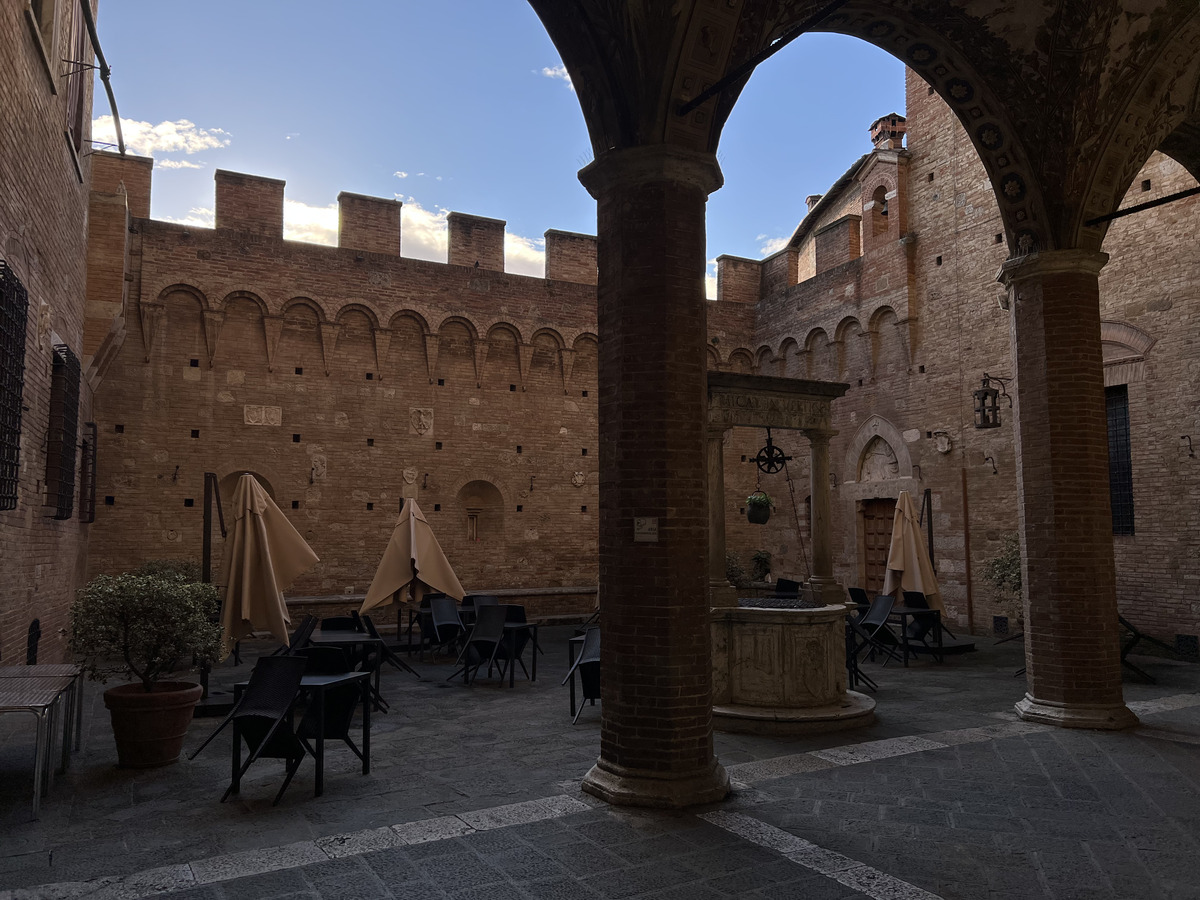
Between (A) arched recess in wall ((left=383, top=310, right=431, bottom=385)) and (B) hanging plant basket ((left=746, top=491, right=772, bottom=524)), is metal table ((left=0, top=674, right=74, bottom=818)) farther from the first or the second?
(A) arched recess in wall ((left=383, top=310, right=431, bottom=385))

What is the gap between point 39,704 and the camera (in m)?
4.22

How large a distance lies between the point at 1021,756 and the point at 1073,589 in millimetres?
1759

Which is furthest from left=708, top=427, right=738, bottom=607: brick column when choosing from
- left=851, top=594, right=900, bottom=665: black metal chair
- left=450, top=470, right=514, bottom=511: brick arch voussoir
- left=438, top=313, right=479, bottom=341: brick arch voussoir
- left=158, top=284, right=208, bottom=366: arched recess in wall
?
left=158, top=284, right=208, bottom=366: arched recess in wall

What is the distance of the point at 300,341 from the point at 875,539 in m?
10.9

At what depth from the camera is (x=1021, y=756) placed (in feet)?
19.2

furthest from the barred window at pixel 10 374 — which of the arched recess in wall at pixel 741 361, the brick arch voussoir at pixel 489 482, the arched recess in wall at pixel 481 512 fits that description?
the arched recess in wall at pixel 741 361

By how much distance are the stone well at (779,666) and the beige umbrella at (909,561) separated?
4.63m

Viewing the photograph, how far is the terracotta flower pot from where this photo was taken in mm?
5547

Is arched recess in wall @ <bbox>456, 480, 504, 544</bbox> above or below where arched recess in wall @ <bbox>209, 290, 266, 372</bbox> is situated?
below

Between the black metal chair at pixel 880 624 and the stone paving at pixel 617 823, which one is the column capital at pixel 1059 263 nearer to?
the stone paving at pixel 617 823

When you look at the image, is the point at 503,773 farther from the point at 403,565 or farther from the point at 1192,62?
the point at 1192,62

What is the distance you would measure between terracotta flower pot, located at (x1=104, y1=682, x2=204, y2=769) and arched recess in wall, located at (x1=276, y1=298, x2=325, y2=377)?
9.74 metres

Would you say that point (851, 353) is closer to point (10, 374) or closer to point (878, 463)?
point (878, 463)

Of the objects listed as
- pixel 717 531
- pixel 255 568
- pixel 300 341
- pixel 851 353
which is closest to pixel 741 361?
pixel 851 353
